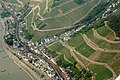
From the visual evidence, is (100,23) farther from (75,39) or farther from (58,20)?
(58,20)

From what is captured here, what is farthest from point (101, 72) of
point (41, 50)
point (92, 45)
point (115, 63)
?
point (41, 50)

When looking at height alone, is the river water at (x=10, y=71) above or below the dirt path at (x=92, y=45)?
below

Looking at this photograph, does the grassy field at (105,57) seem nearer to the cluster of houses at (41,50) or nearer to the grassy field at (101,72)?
the grassy field at (101,72)

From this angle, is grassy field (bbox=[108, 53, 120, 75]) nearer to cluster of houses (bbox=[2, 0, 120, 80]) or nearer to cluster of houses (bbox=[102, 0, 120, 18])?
cluster of houses (bbox=[2, 0, 120, 80])

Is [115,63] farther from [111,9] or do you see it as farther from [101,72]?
[111,9]

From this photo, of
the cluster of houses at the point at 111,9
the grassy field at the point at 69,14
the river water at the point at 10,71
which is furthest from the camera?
the grassy field at the point at 69,14

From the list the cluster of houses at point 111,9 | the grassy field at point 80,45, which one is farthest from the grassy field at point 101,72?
the cluster of houses at point 111,9

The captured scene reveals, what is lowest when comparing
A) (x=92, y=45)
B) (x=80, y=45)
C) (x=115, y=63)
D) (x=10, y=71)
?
(x=10, y=71)

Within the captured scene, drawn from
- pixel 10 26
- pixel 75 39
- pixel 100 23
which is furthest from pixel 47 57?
pixel 10 26

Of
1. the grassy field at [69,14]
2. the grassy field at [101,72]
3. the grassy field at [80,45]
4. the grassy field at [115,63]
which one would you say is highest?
the grassy field at [69,14]

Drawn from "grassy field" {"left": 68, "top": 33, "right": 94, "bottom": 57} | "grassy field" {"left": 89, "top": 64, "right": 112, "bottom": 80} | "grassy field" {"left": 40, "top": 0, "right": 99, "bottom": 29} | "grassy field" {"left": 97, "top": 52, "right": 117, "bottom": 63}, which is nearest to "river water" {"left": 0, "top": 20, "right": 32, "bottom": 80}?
"grassy field" {"left": 68, "top": 33, "right": 94, "bottom": 57}

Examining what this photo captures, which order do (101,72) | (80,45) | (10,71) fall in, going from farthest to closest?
(80,45) < (10,71) < (101,72)
